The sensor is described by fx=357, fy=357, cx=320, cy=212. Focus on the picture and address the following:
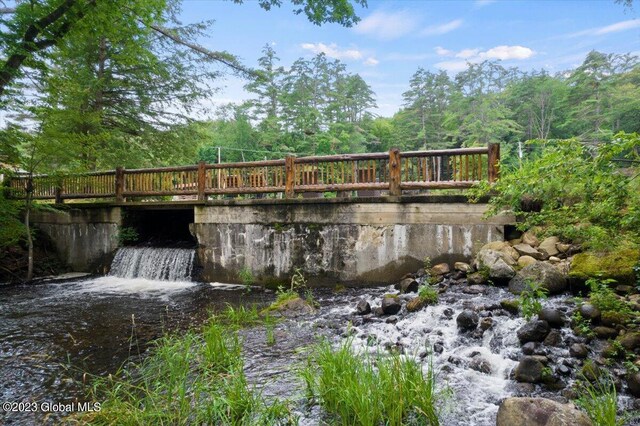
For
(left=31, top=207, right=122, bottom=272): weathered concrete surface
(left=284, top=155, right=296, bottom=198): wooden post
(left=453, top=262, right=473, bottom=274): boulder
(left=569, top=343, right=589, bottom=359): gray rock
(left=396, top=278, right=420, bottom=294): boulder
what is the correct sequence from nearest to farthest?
(left=569, top=343, right=589, bottom=359): gray rock
(left=396, top=278, right=420, bottom=294): boulder
(left=453, top=262, right=473, bottom=274): boulder
(left=284, top=155, right=296, bottom=198): wooden post
(left=31, top=207, right=122, bottom=272): weathered concrete surface

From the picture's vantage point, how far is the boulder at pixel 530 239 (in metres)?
6.25

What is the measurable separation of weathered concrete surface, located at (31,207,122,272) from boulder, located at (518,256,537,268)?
10157mm

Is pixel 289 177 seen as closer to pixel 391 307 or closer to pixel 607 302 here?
pixel 391 307

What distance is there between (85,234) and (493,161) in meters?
11.3

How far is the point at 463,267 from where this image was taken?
6535mm

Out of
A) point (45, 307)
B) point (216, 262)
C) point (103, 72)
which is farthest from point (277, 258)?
point (103, 72)

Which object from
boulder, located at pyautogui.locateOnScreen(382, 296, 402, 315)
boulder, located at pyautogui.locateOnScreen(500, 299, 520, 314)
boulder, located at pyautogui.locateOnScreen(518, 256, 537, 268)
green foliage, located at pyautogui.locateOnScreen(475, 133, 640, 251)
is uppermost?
green foliage, located at pyautogui.locateOnScreen(475, 133, 640, 251)

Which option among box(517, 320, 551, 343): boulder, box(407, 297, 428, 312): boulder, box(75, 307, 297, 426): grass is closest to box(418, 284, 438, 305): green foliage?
box(407, 297, 428, 312): boulder

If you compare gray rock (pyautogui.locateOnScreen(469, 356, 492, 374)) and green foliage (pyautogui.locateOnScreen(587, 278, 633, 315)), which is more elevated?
green foliage (pyautogui.locateOnScreen(587, 278, 633, 315))

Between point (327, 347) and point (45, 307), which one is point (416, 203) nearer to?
point (327, 347)

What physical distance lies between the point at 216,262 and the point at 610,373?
770cm

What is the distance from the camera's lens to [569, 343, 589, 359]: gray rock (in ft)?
11.6

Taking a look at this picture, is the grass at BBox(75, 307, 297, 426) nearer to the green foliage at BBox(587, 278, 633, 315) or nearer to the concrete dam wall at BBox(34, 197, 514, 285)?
the green foliage at BBox(587, 278, 633, 315)

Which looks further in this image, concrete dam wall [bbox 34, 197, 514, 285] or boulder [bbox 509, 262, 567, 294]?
concrete dam wall [bbox 34, 197, 514, 285]
